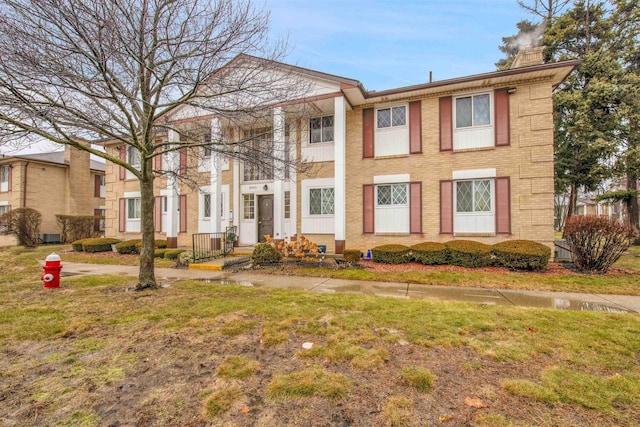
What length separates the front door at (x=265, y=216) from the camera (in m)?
14.0

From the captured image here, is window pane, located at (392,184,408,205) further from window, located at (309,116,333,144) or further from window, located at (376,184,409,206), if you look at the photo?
window, located at (309,116,333,144)

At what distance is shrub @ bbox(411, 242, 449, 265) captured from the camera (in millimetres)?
9852

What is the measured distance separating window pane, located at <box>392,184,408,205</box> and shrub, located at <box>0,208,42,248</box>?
2160 centimetres

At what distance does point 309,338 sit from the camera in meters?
3.91

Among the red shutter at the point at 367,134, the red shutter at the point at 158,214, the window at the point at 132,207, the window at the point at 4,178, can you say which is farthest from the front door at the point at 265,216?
the window at the point at 4,178

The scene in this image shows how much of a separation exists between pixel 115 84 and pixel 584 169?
20383 mm

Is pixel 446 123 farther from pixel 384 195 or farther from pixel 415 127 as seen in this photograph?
pixel 384 195

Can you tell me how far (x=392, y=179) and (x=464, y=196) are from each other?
2.74 m

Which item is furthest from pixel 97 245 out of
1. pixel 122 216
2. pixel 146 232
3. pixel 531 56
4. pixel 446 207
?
pixel 531 56

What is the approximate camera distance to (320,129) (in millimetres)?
13328

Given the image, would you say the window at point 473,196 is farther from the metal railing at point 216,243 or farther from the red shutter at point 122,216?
the red shutter at point 122,216

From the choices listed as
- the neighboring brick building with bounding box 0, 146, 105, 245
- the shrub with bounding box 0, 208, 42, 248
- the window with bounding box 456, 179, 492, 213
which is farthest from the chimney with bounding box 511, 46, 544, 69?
the neighboring brick building with bounding box 0, 146, 105, 245

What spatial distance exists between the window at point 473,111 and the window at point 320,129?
508 centimetres

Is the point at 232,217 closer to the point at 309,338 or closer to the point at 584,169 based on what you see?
the point at 309,338
